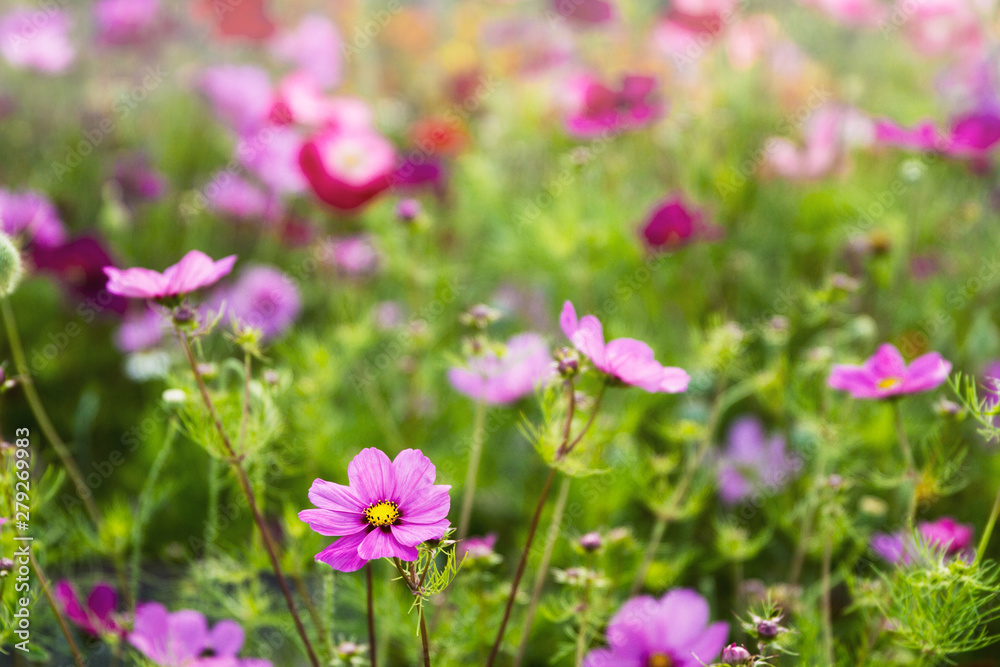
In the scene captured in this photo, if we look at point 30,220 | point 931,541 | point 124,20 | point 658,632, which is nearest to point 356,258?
point 30,220

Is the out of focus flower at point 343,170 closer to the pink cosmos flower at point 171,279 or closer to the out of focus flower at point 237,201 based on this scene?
the out of focus flower at point 237,201

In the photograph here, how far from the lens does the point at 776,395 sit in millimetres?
812

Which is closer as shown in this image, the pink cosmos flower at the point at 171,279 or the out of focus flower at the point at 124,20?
the pink cosmos flower at the point at 171,279

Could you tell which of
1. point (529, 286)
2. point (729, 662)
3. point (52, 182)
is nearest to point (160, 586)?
point (729, 662)

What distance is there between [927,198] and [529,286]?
662 mm

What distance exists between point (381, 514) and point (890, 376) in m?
0.39

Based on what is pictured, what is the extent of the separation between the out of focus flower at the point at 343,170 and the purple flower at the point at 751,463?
1.89ft

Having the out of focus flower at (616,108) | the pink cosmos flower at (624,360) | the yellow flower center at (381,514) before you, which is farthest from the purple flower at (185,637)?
the out of focus flower at (616,108)

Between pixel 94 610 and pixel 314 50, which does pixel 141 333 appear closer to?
pixel 94 610

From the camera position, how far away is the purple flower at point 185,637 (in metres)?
0.59

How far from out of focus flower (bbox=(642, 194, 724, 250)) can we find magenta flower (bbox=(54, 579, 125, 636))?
0.73 meters

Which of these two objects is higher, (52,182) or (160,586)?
(52,182)

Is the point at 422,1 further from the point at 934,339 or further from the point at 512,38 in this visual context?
the point at 934,339

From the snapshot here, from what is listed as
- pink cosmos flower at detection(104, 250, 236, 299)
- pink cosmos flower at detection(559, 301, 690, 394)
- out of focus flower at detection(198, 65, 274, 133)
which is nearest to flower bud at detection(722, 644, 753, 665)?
pink cosmos flower at detection(559, 301, 690, 394)
